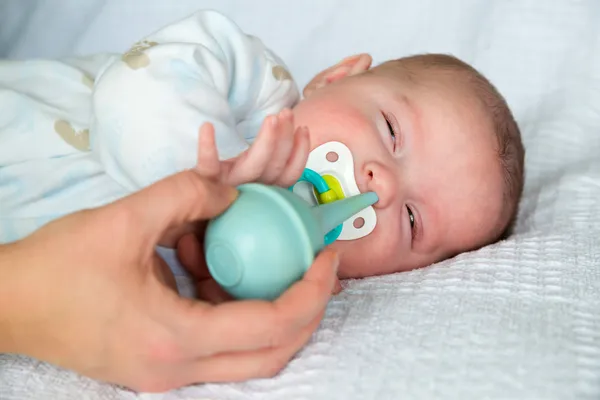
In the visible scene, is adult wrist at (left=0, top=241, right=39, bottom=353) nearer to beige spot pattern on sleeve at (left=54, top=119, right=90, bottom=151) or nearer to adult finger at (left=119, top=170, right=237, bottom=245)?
adult finger at (left=119, top=170, right=237, bottom=245)

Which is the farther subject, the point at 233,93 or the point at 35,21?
the point at 35,21

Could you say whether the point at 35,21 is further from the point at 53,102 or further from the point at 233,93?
the point at 233,93

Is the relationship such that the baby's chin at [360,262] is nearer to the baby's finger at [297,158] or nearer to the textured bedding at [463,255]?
the textured bedding at [463,255]

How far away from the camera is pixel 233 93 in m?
1.25

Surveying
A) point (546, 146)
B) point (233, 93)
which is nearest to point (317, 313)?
point (233, 93)

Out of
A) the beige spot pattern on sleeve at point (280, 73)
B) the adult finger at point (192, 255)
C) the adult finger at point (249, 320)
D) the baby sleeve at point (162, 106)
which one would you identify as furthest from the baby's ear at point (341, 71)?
the adult finger at point (249, 320)

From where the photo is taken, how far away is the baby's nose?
99 cm

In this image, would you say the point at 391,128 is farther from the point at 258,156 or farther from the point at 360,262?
the point at 258,156

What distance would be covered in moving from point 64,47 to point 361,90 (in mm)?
903

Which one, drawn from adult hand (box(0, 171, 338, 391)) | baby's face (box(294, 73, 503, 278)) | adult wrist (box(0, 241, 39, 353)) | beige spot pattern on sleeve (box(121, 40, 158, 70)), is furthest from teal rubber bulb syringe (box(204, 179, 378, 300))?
beige spot pattern on sleeve (box(121, 40, 158, 70))

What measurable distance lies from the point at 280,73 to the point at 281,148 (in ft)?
1.72

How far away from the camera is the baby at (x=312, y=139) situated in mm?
1023

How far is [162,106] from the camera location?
1.02 meters

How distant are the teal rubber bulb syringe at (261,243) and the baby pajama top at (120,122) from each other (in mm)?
317
